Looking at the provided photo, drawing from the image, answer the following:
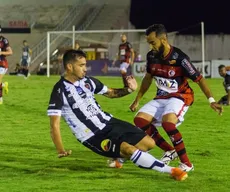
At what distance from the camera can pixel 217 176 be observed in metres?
8.95

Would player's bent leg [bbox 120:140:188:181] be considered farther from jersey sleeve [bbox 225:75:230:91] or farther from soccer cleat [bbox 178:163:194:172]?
jersey sleeve [bbox 225:75:230:91]

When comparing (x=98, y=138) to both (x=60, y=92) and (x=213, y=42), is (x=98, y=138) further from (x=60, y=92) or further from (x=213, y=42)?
(x=213, y=42)

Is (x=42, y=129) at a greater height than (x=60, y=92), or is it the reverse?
(x=60, y=92)

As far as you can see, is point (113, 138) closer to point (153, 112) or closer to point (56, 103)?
point (56, 103)

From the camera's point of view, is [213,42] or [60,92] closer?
[60,92]

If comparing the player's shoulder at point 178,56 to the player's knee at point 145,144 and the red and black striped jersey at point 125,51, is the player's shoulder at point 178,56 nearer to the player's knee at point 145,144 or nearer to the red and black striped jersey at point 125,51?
the player's knee at point 145,144

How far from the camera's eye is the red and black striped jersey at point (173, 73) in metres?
9.48

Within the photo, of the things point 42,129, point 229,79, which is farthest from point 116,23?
point 42,129

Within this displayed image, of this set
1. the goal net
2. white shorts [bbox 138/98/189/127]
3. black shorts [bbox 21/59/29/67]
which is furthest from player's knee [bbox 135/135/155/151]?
black shorts [bbox 21/59/29/67]

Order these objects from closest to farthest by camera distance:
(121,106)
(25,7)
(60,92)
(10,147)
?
(60,92), (10,147), (121,106), (25,7)

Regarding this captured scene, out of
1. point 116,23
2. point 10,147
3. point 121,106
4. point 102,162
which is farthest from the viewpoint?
point 116,23

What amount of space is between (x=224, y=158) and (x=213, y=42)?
40.6 metres

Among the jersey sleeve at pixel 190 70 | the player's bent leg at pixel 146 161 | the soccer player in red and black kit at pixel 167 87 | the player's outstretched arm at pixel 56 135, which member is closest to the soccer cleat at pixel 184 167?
the soccer player in red and black kit at pixel 167 87

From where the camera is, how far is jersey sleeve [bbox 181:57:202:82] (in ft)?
30.9
